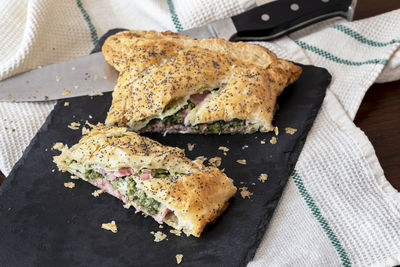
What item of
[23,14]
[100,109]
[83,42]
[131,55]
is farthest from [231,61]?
[23,14]

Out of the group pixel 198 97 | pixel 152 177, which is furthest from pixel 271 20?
pixel 152 177

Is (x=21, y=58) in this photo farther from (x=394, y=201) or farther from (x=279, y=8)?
(x=394, y=201)

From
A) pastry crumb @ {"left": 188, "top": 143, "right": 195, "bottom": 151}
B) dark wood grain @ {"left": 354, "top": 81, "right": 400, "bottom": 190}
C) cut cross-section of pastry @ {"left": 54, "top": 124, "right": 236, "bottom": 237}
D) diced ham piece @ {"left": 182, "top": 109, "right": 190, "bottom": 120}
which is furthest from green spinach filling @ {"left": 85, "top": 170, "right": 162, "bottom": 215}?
dark wood grain @ {"left": 354, "top": 81, "right": 400, "bottom": 190}

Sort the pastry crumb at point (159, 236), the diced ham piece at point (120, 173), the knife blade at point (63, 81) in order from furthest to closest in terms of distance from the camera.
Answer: the knife blade at point (63, 81), the diced ham piece at point (120, 173), the pastry crumb at point (159, 236)

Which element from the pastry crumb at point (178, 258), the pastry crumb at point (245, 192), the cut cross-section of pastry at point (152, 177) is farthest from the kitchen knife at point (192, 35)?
the pastry crumb at point (178, 258)

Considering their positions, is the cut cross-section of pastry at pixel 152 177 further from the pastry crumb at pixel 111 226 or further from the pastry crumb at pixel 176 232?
the pastry crumb at pixel 111 226

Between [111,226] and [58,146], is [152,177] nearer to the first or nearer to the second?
[111,226]

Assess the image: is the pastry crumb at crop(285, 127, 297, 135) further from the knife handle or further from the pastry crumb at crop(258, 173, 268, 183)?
the knife handle
